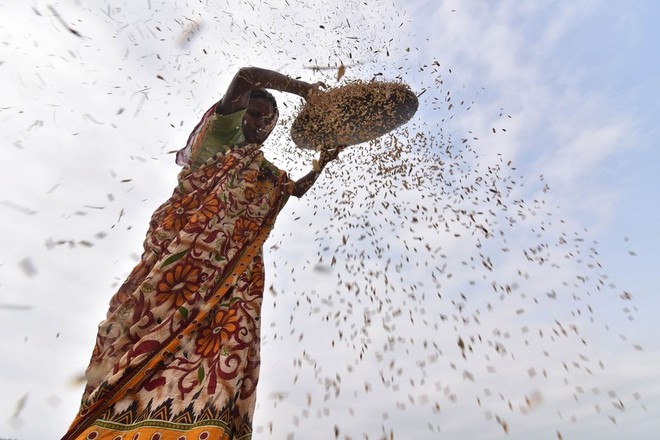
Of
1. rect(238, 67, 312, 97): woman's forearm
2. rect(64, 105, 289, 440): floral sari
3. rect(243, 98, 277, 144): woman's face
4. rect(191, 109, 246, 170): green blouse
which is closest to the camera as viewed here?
rect(64, 105, 289, 440): floral sari

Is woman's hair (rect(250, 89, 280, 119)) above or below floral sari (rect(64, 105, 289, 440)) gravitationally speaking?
above

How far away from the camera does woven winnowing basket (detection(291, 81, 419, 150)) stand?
3.76 m

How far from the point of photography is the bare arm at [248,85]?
3.41 meters

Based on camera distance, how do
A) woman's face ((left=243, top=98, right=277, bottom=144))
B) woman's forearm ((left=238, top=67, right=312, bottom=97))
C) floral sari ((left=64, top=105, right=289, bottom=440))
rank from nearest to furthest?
floral sari ((left=64, top=105, right=289, bottom=440)) < woman's forearm ((left=238, top=67, right=312, bottom=97)) < woman's face ((left=243, top=98, right=277, bottom=144))

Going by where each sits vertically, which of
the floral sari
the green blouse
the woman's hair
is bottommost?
the floral sari

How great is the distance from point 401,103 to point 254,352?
2328 millimetres

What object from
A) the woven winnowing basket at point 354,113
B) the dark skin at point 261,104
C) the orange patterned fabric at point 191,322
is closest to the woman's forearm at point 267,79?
the dark skin at point 261,104

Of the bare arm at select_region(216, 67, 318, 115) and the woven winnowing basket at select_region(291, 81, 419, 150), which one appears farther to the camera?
the woven winnowing basket at select_region(291, 81, 419, 150)

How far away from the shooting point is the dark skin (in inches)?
135

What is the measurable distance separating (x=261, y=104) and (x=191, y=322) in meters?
1.84

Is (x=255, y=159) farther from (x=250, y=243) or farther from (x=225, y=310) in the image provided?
(x=225, y=310)

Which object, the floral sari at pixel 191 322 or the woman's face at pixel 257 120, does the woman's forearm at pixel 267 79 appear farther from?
the floral sari at pixel 191 322

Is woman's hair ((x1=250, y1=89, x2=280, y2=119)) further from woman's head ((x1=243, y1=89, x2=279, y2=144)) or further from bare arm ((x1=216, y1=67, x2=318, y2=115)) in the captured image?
bare arm ((x1=216, y1=67, x2=318, y2=115))

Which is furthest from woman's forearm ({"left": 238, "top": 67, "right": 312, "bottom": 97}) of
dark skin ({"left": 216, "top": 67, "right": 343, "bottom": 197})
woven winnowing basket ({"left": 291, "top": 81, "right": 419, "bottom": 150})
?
woven winnowing basket ({"left": 291, "top": 81, "right": 419, "bottom": 150})
